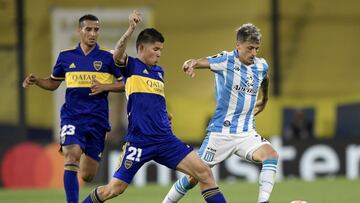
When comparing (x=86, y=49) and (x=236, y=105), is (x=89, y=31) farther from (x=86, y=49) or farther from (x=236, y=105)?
(x=236, y=105)

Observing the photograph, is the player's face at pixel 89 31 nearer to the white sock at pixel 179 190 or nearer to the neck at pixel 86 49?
the neck at pixel 86 49

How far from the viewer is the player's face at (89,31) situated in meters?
12.1

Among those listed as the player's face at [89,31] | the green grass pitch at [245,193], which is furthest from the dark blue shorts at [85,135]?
the green grass pitch at [245,193]

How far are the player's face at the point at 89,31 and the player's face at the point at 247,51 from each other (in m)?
1.75

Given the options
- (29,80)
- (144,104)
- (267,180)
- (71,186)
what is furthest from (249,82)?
(29,80)

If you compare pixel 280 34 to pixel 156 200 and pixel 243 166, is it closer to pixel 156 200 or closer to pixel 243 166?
pixel 243 166

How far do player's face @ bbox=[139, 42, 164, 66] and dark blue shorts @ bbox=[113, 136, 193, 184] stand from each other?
0.80m

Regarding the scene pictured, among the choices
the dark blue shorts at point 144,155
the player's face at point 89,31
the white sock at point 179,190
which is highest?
the player's face at point 89,31

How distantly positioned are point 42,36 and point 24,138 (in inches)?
106

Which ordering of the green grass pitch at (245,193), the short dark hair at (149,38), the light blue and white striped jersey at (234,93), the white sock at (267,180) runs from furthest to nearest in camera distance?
the green grass pitch at (245,193)
the light blue and white striped jersey at (234,93)
the white sock at (267,180)
the short dark hair at (149,38)

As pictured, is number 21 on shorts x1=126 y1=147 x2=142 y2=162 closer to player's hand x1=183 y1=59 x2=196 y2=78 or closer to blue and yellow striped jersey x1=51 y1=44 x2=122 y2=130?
player's hand x1=183 y1=59 x2=196 y2=78

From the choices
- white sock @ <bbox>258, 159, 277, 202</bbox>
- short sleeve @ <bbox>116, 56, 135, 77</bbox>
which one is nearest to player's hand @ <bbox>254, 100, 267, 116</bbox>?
white sock @ <bbox>258, 159, 277, 202</bbox>

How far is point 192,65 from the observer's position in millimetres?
10688

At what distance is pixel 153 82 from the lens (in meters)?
10.5
